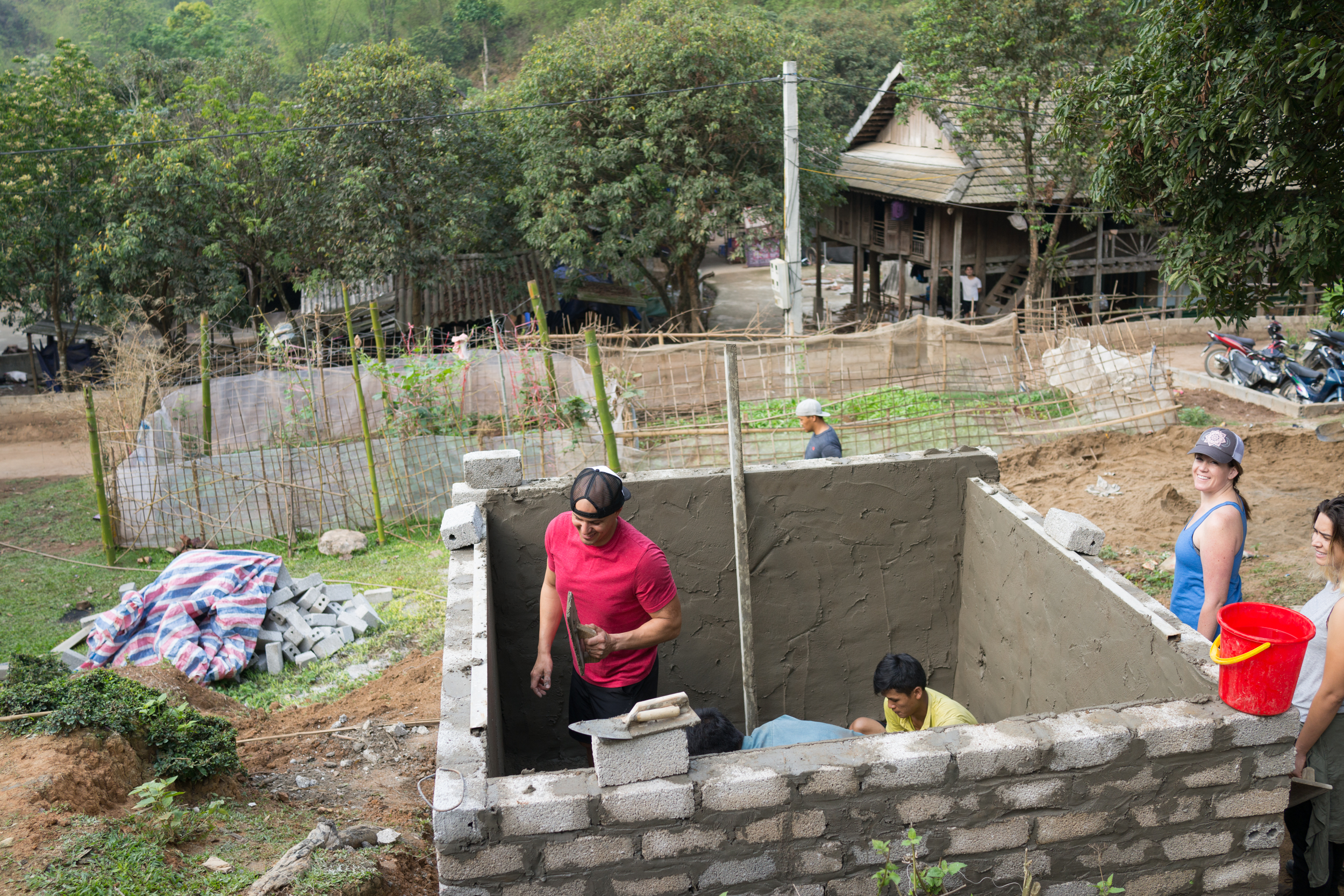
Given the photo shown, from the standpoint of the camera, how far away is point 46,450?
16.0 metres

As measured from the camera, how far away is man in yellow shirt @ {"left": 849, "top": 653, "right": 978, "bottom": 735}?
4.07m

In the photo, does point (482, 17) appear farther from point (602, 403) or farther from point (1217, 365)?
point (602, 403)

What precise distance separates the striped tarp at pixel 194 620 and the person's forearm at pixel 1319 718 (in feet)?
21.7

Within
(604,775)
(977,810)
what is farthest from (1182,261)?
(604,775)

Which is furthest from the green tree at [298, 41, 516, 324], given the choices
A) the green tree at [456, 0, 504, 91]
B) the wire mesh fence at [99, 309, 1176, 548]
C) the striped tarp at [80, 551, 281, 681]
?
the green tree at [456, 0, 504, 91]

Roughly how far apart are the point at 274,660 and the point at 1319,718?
661 cm

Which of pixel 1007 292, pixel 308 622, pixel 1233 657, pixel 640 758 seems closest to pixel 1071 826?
pixel 1233 657

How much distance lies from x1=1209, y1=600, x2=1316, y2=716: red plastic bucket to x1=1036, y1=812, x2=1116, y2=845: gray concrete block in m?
0.57

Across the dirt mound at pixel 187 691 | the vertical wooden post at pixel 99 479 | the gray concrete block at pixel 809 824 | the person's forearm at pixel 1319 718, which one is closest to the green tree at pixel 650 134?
the vertical wooden post at pixel 99 479

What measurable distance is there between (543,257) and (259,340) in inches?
364

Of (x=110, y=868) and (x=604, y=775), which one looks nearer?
(x=604, y=775)

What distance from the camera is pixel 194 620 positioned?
7.35 metres

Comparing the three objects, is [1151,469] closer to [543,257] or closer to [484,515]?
[484,515]

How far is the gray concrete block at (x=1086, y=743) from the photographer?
9.97 feet
